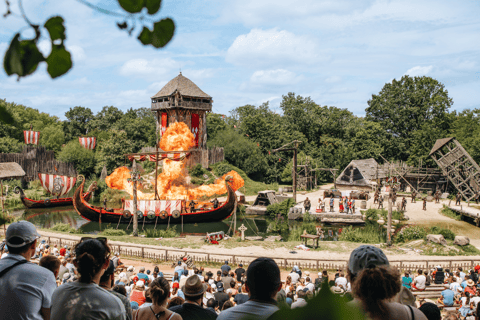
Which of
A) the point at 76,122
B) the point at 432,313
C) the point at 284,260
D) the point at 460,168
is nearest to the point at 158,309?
the point at 432,313

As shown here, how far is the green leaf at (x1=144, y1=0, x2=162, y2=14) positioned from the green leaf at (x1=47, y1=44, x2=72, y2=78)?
0.98 ft

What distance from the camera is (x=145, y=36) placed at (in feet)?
4.15

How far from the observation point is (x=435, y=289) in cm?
1058

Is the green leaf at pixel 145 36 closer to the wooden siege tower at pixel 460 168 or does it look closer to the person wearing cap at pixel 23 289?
the person wearing cap at pixel 23 289

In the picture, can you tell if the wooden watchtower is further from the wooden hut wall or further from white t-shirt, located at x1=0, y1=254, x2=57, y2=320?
white t-shirt, located at x1=0, y1=254, x2=57, y2=320

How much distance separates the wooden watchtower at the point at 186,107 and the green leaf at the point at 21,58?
138 ft

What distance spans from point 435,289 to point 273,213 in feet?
66.2

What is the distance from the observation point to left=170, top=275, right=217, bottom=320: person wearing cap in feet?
11.6

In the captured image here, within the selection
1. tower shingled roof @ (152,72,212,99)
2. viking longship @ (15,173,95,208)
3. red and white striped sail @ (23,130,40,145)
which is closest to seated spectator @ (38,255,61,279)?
viking longship @ (15,173,95,208)

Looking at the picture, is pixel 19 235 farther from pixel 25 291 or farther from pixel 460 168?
pixel 460 168

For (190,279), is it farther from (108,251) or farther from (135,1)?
(135,1)

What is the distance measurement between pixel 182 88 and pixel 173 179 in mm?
15762

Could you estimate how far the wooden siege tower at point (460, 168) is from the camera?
3219 cm

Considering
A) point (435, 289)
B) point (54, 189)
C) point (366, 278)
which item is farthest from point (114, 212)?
point (366, 278)
